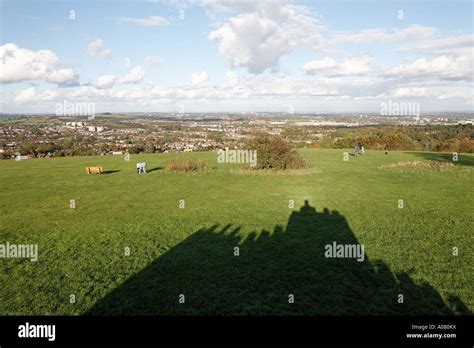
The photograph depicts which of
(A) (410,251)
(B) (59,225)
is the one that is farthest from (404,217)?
(B) (59,225)

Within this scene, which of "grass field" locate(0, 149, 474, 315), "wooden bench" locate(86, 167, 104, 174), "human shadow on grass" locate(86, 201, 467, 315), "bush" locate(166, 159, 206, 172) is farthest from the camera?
"bush" locate(166, 159, 206, 172)

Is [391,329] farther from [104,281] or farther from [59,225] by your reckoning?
[59,225]

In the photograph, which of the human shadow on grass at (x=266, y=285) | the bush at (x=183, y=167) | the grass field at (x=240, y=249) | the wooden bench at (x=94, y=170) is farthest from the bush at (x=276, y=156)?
the human shadow on grass at (x=266, y=285)

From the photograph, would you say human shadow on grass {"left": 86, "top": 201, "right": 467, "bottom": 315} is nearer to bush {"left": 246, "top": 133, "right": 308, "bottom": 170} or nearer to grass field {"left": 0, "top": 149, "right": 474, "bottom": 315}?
grass field {"left": 0, "top": 149, "right": 474, "bottom": 315}

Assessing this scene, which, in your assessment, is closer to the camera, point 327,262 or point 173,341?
point 173,341

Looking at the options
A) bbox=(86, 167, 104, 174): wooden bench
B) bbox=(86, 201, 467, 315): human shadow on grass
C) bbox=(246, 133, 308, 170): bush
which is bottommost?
bbox=(86, 201, 467, 315): human shadow on grass

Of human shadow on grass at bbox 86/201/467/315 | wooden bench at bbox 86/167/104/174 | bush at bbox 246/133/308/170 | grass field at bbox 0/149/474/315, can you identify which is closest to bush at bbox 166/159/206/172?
bush at bbox 246/133/308/170
